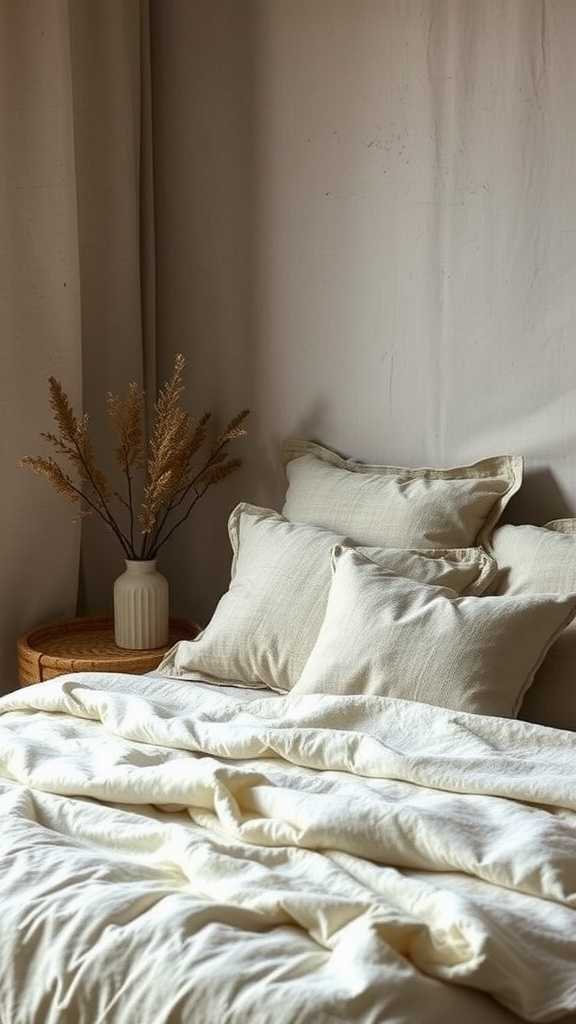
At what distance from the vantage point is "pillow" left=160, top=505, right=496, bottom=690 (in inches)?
108

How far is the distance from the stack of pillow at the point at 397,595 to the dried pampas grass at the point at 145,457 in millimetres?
221

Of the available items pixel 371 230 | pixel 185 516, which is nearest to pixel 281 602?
pixel 185 516

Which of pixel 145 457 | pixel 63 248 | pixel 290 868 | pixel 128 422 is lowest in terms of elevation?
pixel 290 868

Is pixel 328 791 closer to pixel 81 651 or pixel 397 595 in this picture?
pixel 397 595

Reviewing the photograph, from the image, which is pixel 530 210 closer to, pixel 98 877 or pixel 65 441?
pixel 65 441

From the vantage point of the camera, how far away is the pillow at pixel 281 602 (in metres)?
2.75

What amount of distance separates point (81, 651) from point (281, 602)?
0.69 m

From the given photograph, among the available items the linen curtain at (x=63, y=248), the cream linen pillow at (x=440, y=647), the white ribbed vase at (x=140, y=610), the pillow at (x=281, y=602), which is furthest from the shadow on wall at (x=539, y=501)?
the linen curtain at (x=63, y=248)

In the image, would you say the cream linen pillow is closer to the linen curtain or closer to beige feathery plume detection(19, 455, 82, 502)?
beige feathery plume detection(19, 455, 82, 502)

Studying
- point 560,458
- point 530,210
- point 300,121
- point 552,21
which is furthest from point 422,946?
point 300,121

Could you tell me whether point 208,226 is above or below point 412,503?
above

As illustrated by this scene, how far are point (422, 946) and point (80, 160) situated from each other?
2549mm

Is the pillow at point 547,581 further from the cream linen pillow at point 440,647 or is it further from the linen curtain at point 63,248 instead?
the linen curtain at point 63,248

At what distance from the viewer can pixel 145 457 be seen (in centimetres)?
367
